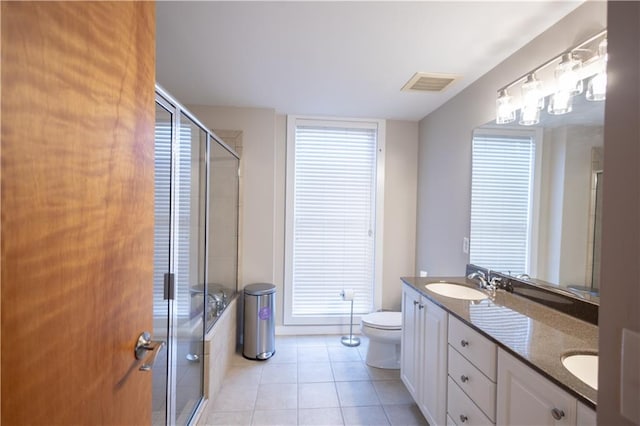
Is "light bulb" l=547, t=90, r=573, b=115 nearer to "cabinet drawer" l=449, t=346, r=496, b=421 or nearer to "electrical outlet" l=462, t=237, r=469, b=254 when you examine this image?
"electrical outlet" l=462, t=237, r=469, b=254

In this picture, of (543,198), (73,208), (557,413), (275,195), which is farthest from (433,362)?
(275,195)

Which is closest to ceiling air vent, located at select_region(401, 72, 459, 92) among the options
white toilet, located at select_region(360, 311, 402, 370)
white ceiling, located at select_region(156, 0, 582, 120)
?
white ceiling, located at select_region(156, 0, 582, 120)

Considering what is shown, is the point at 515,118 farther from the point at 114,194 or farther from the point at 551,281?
the point at 114,194

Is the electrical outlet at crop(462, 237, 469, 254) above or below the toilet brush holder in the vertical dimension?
above

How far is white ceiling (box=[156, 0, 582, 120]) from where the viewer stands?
1455 mm

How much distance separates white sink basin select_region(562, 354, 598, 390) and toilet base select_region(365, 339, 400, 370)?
1625 millimetres

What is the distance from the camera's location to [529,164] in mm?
1720

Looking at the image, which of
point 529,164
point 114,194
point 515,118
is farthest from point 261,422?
point 515,118

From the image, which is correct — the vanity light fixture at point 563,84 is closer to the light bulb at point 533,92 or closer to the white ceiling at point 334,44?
the light bulb at point 533,92

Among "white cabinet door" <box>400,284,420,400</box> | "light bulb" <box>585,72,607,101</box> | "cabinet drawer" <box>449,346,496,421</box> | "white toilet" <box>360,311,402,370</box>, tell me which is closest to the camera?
"cabinet drawer" <box>449,346,496,421</box>

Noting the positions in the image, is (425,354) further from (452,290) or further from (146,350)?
(146,350)

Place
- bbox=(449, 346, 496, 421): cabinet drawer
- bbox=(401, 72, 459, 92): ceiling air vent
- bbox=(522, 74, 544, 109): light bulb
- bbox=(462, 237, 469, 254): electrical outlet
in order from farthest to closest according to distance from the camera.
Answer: bbox=(462, 237, 469, 254): electrical outlet < bbox=(401, 72, 459, 92): ceiling air vent < bbox=(522, 74, 544, 109): light bulb < bbox=(449, 346, 496, 421): cabinet drawer

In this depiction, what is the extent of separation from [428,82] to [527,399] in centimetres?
206

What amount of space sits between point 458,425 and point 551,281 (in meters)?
0.89
